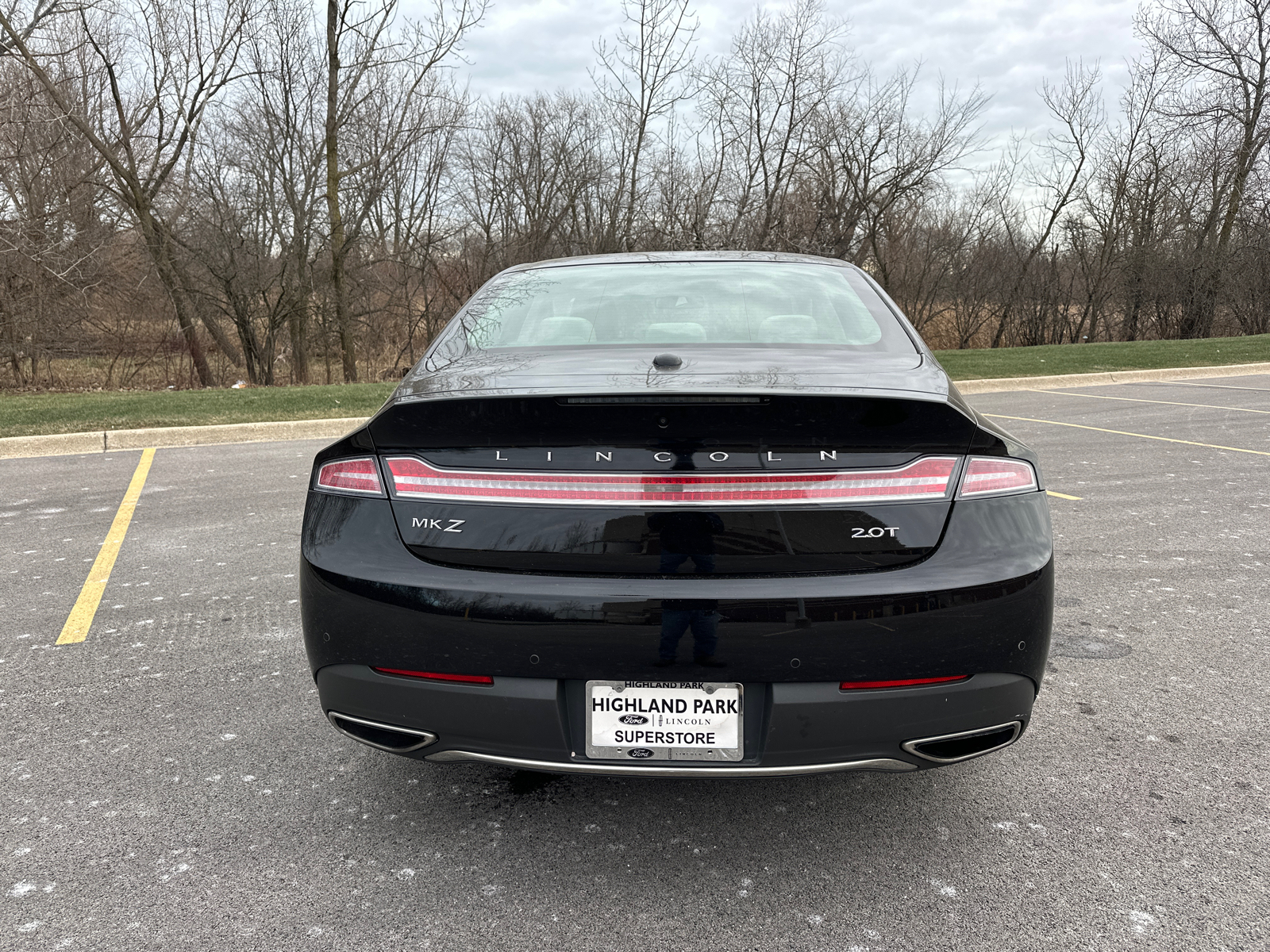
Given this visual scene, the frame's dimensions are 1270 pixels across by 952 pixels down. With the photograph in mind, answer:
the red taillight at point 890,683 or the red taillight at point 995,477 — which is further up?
the red taillight at point 995,477

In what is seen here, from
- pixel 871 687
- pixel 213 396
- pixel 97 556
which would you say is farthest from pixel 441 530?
pixel 213 396

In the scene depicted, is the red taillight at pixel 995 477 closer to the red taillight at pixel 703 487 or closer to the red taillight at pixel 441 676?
the red taillight at pixel 703 487

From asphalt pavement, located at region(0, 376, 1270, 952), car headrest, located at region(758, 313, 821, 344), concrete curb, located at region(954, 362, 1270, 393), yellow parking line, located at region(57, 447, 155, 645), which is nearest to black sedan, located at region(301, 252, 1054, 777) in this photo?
asphalt pavement, located at region(0, 376, 1270, 952)

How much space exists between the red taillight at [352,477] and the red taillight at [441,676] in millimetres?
420

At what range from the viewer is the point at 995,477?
2.13 meters

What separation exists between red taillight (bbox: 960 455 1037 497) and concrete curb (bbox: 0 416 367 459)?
8607 millimetres

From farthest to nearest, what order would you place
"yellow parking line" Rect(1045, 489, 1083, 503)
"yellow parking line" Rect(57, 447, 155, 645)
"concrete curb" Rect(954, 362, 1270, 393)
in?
"concrete curb" Rect(954, 362, 1270, 393) → "yellow parking line" Rect(1045, 489, 1083, 503) → "yellow parking line" Rect(57, 447, 155, 645)

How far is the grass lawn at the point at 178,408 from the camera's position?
10.2 m

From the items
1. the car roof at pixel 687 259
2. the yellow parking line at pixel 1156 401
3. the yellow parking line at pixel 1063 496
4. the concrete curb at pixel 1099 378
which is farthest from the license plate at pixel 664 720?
the concrete curb at pixel 1099 378

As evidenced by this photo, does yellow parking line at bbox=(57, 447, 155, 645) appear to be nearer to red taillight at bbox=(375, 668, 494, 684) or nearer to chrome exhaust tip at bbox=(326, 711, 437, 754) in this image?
chrome exhaust tip at bbox=(326, 711, 437, 754)

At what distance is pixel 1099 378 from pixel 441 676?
16715 millimetres

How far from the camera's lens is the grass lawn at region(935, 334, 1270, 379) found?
664 inches

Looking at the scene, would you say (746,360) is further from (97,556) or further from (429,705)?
(97,556)

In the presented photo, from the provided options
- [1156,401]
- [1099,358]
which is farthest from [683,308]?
[1099,358]
